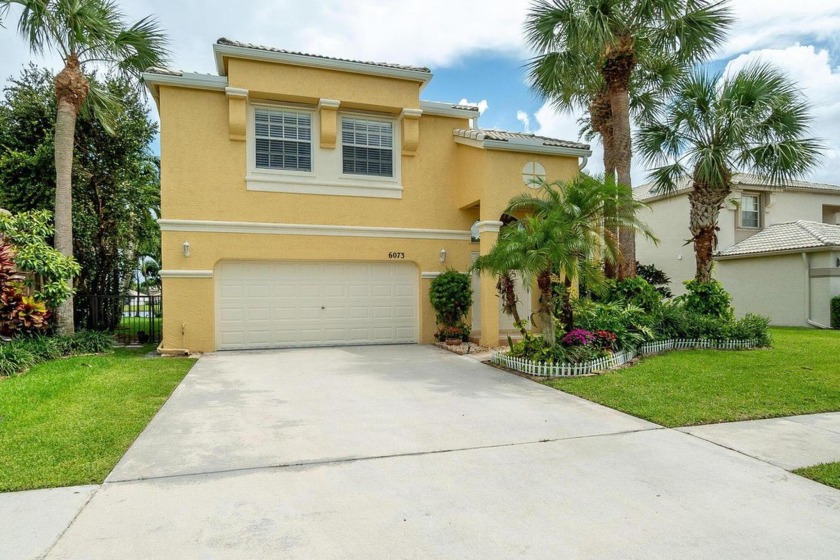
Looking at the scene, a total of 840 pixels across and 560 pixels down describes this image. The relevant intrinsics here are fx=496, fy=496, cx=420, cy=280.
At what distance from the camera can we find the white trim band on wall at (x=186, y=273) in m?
11.7

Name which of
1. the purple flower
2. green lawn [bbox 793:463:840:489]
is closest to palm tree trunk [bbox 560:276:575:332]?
the purple flower

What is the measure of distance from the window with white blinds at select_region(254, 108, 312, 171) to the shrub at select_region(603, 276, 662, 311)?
8.27 m

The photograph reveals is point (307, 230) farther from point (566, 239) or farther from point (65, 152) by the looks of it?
point (566, 239)

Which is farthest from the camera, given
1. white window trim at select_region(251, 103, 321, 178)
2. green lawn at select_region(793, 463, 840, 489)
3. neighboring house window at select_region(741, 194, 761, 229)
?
neighboring house window at select_region(741, 194, 761, 229)

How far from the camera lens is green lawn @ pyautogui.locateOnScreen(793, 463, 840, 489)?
429 cm

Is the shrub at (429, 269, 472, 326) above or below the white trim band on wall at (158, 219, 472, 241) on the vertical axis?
below

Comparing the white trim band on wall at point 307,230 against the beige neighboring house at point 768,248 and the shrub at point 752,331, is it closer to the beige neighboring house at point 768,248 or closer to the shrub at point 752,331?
the shrub at point 752,331

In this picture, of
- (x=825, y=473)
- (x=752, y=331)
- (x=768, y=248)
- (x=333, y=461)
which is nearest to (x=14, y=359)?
(x=333, y=461)

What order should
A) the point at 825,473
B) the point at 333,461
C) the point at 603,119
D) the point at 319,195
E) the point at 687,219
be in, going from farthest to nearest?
the point at 687,219, the point at 603,119, the point at 319,195, the point at 333,461, the point at 825,473

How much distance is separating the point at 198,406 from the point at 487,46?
12.1 meters

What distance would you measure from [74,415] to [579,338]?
8.17 meters

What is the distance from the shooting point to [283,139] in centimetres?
1270

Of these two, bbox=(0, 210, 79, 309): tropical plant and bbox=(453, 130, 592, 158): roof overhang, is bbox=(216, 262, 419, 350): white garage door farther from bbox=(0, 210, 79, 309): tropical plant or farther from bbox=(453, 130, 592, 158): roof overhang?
bbox=(453, 130, 592, 158): roof overhang

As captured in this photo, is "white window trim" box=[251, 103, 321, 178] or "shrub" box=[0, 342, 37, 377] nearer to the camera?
"shrub" box=[0, 342, 37, 377]
